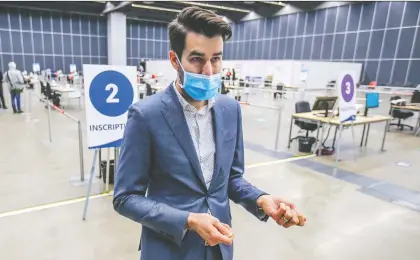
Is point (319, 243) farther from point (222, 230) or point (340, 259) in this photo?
point (222, 230)

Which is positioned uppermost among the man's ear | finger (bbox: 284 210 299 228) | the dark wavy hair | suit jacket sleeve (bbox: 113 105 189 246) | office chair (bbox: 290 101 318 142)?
the dark wavy hair

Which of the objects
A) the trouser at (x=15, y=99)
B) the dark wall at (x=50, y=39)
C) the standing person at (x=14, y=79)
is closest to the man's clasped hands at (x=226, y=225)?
the standing person at (x=14, y=79)

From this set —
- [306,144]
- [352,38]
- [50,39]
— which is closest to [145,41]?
[50,39]

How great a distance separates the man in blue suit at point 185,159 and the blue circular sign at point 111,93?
209 cm

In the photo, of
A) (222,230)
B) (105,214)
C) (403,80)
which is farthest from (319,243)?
(403,80)

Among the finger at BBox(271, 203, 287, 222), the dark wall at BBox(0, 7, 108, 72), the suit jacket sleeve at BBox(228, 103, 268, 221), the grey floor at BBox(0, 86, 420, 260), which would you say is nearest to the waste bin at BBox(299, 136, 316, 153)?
the grey floor at BBox(0, 86, 420, 260)

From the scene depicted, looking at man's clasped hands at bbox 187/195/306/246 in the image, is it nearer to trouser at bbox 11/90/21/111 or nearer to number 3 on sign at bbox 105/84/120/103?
number 3 on sign at bbox 105/84/120/103

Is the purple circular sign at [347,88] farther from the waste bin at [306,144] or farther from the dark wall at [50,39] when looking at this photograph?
the dark wall at [50,39]

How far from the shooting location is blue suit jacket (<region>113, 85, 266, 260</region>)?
858 millimetres

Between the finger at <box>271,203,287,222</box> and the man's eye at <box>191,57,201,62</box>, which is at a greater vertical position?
the man's eye at <box>191,57,201,62</box>

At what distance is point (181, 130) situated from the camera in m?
0.90

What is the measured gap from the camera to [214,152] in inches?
38.1

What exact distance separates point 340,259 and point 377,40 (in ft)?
63.5

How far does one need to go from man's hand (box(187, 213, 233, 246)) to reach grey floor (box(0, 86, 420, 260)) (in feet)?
6.27
